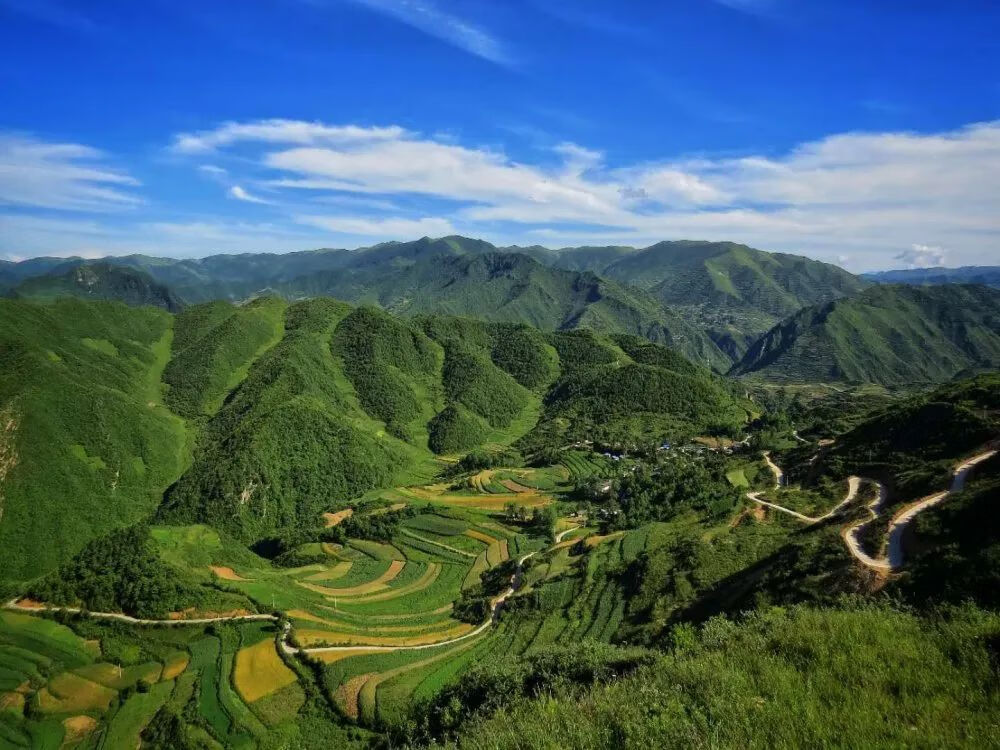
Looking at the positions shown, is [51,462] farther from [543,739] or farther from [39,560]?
[543,739]

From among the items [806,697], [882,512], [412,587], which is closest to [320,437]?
[412,587]

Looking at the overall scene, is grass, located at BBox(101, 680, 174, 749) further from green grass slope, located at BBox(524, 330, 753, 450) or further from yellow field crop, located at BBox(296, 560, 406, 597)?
green grass slope, located at BBox(524, 330, 753, 450)

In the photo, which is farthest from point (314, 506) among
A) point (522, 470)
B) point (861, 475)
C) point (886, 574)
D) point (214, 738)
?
point (886, 574)

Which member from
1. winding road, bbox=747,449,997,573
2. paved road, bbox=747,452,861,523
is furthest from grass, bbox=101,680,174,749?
paved road, bbox=747,452,861,523

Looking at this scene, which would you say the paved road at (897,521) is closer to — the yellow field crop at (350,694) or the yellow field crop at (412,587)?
the yellow field crop at (350,694)

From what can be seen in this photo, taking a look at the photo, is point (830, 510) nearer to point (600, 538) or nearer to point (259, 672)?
point (600, 538)

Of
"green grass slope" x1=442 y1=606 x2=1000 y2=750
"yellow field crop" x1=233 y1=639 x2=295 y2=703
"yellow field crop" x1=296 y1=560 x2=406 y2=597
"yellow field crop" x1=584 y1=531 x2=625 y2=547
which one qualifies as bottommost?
"yellow field crop" x1=296 y1=560 x2=406 y2=597
